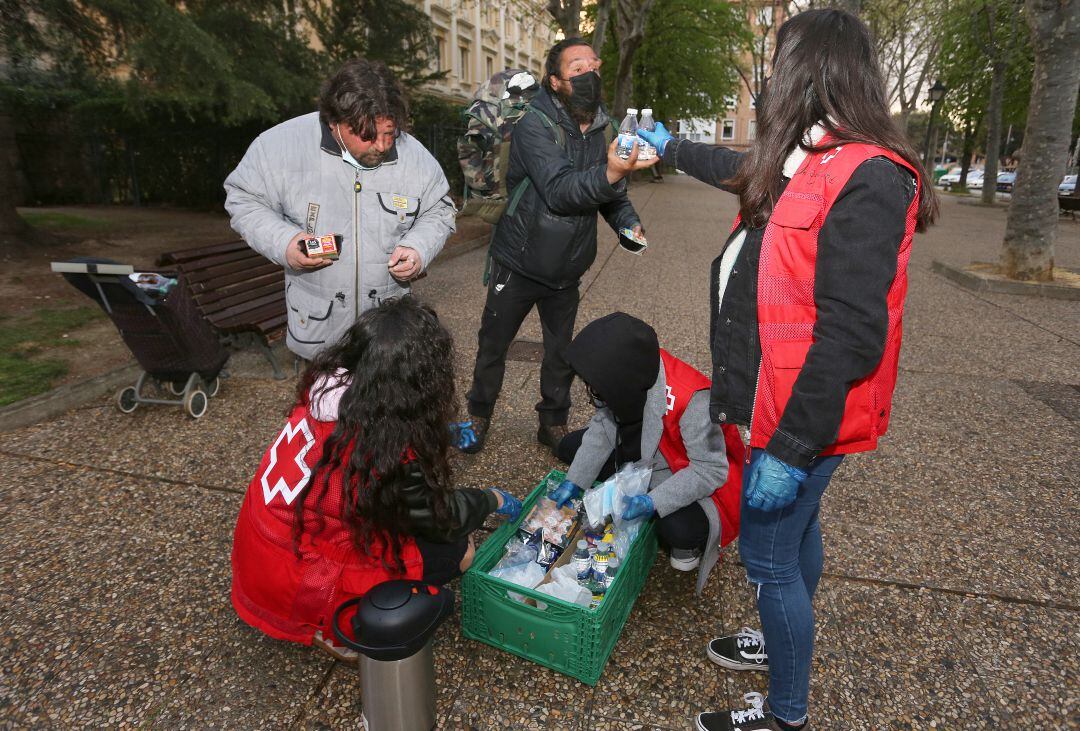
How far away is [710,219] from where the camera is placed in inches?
654

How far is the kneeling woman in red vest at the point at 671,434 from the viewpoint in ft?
8.14

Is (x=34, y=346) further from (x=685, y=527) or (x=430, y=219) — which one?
(x=685, y=527)

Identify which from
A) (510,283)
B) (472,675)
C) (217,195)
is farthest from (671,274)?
(217,195)

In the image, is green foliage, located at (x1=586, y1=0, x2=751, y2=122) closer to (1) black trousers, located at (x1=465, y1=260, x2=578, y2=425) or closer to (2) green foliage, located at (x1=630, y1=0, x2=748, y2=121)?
(2) green foliage, located at (x1=630, y1=0, x2=748, y2=121)

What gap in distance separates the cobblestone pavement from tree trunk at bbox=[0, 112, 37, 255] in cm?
573

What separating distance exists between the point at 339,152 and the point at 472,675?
2.19m

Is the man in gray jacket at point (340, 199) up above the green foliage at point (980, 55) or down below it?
below

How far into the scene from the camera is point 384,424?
1.99m

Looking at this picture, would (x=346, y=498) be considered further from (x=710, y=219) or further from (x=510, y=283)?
(x=710, y=219)

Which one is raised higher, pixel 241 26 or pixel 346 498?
pixel 241 26

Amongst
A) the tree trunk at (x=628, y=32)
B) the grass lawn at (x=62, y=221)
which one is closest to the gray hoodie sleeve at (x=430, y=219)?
the grass lawn at (x=62, y=221)

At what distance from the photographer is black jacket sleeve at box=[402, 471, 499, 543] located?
6.72 feet

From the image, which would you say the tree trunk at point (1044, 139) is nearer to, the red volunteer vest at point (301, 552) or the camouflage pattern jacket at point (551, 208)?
the camouflage pattern jacket at point (551, 208)

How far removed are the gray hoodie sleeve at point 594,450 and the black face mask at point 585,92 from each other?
4.94 feet
